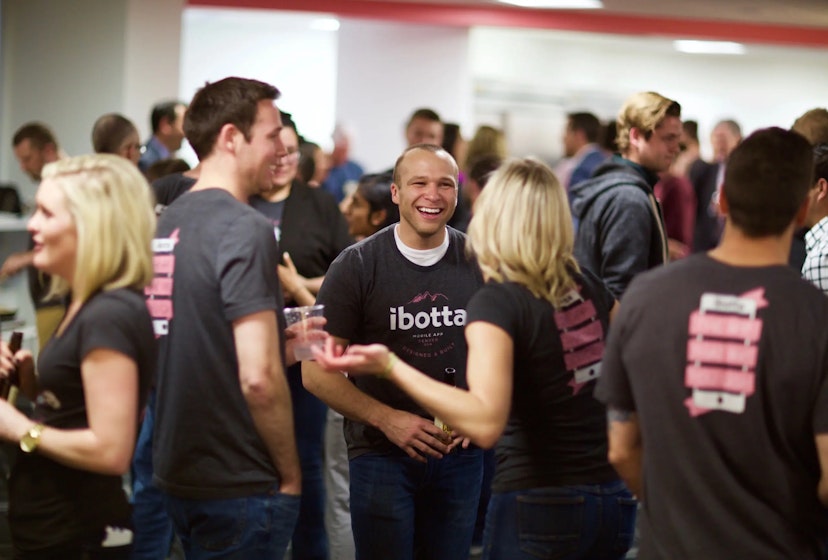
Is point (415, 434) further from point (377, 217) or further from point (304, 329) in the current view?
point (377, 217)

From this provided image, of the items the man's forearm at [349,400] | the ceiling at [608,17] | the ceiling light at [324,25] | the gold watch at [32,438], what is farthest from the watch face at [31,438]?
the ceiling light at [324,25]

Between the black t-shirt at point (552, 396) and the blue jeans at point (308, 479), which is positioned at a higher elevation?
the black t-shirt at point (552, 396)

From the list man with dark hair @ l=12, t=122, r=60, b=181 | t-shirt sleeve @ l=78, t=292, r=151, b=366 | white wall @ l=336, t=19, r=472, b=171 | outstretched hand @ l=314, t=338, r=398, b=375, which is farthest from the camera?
white wall @ l=336, t=19, r=472, b=171

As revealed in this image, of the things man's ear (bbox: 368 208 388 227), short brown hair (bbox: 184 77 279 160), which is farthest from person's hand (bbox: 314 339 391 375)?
man's ear (bbox: 368 208 388 227)

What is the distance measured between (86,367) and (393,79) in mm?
10381

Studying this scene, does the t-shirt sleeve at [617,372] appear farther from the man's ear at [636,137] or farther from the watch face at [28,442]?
the man's ear at [636,137]

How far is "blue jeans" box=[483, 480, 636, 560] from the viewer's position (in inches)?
93.7

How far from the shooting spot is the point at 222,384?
2387 millimetres

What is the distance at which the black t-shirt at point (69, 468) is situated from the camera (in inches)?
83.7

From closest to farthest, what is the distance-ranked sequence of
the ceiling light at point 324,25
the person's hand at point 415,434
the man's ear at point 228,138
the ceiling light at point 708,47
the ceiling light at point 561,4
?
1. the man's ear at point 228,138
2. the person's hand at point 415,434
3. the ceiling light at point 561,4
4. the ceiling light at point 324,25
5. the ceiling light at point 708,47

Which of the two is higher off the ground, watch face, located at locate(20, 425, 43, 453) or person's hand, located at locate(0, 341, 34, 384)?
person's hand, located at locate(0, 341, 34, 384)

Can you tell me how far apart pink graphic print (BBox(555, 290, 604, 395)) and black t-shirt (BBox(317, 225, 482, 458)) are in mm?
708

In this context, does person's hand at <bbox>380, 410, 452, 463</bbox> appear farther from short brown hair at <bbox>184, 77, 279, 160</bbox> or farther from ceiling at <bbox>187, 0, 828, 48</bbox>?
ceiling at <bbox>187, 0, 828, 48</bbox>

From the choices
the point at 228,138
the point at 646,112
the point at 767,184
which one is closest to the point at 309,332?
the point at 228,138
